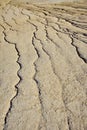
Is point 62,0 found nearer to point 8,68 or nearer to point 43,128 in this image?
point 8,68

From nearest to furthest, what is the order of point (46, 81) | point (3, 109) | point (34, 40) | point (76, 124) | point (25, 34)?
point (76, 124) < point (3, 109) < point (46, 81) < point (34, 40) < point (25, 34)

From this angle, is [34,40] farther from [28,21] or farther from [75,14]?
[75,14]

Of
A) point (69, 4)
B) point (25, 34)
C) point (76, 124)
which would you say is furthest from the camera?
point (69, 4)

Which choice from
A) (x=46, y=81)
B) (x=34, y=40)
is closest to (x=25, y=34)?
(x=34, y=40)

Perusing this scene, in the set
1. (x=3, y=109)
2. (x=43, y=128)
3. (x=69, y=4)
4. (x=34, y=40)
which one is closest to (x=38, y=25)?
(x=34, y=40)

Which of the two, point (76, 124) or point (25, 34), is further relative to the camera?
point (25, 34)

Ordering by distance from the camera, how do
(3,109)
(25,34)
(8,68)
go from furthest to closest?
1. (25,34)
2. (8,68)
3. (3,109)
